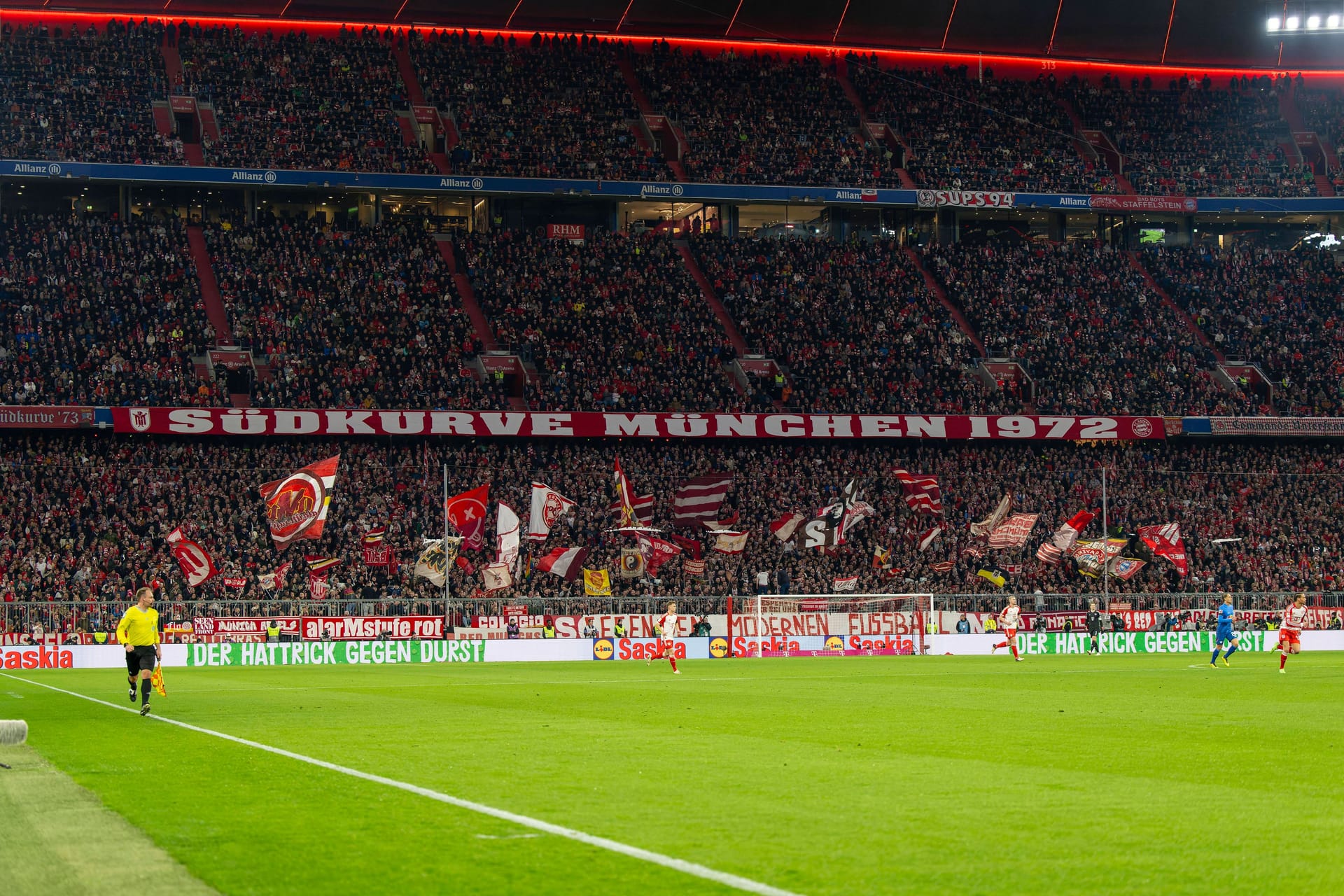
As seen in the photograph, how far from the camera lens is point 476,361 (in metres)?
61.3

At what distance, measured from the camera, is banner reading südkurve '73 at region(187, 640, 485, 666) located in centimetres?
4631

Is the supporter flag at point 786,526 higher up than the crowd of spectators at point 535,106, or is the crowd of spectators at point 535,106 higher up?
the crowd of spectators at point 535,106

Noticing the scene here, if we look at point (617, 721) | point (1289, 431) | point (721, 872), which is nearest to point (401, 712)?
point (617, 721)

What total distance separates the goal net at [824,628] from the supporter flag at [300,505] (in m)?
14.1

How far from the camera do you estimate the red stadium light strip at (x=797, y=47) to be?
70.9 m

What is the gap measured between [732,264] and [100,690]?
141ft

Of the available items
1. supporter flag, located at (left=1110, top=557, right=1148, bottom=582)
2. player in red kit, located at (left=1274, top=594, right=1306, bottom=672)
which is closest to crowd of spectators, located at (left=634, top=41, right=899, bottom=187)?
Result: supporter flag, located at (left=1110, top=557, right=1148, bottom=582)

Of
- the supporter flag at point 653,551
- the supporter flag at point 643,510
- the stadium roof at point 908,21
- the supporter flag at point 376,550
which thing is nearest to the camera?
the supporter flag at point 376,550

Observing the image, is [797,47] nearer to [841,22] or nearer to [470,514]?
[841,22]

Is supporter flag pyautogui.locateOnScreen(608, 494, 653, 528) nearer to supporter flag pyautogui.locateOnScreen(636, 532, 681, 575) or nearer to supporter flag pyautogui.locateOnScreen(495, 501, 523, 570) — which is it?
supporter flag pyautogui.locateOnScreen(636, 532, 681, 575)

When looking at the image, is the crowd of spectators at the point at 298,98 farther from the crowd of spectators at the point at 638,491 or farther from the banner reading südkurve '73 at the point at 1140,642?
the banner reading südkurve '73 at the point at 1140,642

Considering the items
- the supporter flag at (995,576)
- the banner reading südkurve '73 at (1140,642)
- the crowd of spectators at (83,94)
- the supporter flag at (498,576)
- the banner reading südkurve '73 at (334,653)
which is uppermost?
the crowd of spectators at (83,94)

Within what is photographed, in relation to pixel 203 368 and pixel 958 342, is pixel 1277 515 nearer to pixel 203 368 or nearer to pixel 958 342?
pixel 958 342

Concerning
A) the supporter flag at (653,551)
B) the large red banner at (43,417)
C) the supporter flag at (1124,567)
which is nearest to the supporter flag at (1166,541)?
the supporter flag at (1124,567)
